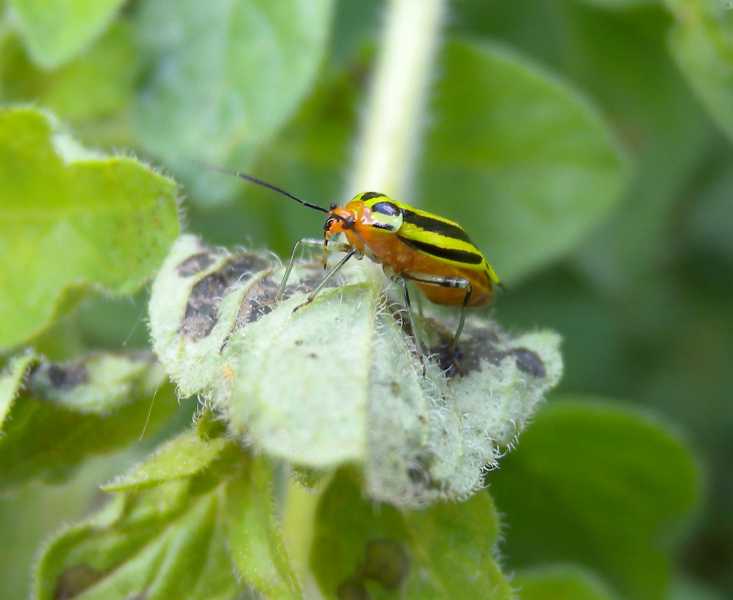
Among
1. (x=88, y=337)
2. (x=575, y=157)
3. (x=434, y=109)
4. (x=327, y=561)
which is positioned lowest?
(x=327, y=561)

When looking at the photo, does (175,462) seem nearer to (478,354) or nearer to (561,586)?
(478,354)

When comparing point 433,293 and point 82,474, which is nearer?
point 433,293

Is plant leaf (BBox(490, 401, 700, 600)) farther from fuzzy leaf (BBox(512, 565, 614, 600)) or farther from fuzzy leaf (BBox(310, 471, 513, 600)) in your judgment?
fuzzy leaf (BBox(310, 471, 513, 600))

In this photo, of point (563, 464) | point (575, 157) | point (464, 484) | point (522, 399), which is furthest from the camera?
point (575, 157)

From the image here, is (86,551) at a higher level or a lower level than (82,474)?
lower

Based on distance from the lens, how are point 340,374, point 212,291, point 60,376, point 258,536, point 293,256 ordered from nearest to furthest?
point 340,374, point 258,536, point 212,291, point 60,376, point 293,256

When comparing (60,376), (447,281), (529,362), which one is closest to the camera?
(529,362)

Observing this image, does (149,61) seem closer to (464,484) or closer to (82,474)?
(82,474)

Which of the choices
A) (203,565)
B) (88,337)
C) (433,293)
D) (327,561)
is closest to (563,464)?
(433,293)

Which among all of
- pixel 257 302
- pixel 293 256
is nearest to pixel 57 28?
pixel 293 256
